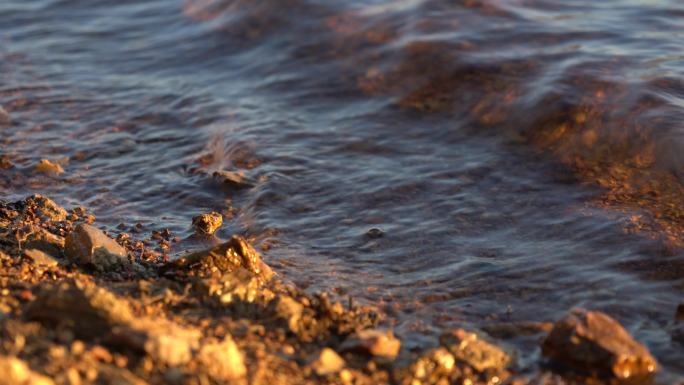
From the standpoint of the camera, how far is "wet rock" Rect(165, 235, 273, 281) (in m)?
4.02

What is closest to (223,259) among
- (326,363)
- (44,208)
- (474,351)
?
(326,363)

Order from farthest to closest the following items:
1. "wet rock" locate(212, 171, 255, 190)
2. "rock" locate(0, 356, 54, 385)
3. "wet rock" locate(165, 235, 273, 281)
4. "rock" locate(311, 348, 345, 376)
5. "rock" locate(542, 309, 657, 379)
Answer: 1. "wet rock" locate(212, 171, 255, 190)
2. "wet rock" locate(165, 235, 273, 281)
3. "rock" locate(542, 309, 657, 379)
4. "rock" locate(311, 348, 345, 376)
5. "rock" locate(0, 356, 54, 385)

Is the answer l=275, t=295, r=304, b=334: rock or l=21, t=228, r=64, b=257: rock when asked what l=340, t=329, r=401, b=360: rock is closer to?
l=275, t=295, r=304, b=334: rock

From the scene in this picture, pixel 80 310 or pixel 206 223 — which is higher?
pixel 80 310

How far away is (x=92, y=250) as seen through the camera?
4.17 metres

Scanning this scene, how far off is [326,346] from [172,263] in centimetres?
93

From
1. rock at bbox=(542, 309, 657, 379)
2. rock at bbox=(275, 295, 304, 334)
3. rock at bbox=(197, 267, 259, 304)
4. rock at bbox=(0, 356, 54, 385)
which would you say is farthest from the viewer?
rock at bbox=(197, 267, 259, 304)

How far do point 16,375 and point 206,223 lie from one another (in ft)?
8.39

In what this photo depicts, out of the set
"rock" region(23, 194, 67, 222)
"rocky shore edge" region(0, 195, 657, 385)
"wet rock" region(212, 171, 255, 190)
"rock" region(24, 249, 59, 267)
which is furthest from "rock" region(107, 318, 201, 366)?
"wet rock" region(212, 171, 255, 190)

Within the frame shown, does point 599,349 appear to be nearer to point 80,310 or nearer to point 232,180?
point 80,310

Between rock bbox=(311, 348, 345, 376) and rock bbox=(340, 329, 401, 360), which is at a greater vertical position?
rock bbox=(311, 348, 345, 376)

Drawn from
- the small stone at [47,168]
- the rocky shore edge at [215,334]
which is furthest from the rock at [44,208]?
the small stone at [47,168]

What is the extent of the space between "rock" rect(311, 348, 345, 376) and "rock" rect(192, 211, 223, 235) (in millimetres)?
1884

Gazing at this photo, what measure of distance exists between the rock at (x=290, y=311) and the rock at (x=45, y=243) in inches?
47.2
